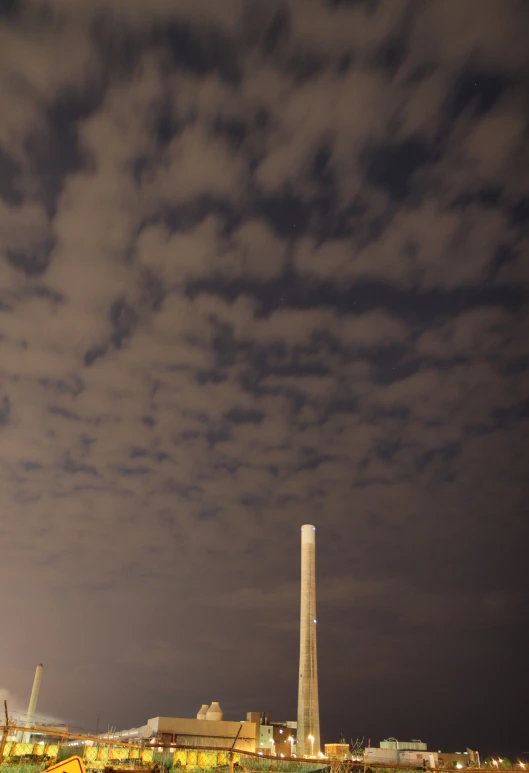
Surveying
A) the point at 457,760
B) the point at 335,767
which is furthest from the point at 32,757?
the point at 457,760

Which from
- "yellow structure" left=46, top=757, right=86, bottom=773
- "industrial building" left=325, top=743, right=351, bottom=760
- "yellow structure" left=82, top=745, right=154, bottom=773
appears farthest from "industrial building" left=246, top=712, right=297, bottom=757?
"yellow structure" left=46, top=757, right=86, bottom=773

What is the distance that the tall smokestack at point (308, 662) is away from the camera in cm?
7144

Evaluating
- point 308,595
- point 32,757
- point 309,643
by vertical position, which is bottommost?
point 32,757

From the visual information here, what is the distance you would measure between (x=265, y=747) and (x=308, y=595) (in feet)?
78.1

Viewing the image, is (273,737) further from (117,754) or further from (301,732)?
(117,754)

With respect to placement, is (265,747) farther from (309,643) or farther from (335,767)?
(335,767)

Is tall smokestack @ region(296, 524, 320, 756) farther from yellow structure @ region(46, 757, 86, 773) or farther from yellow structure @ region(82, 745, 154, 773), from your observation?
yellow structure @ region(46, 757, 86, 773)

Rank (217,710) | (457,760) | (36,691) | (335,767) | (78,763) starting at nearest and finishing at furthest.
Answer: (78,763), (335,767), (217,710), (457,760), (36,691)

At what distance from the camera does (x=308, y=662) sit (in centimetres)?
7519

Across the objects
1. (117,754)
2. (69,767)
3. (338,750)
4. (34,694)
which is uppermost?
(34,694)

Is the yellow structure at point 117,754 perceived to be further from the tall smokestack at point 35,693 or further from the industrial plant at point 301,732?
the tall smokestack at point 35,693

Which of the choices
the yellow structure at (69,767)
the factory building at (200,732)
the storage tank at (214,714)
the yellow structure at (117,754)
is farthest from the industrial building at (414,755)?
the yellow structure at (69,767)

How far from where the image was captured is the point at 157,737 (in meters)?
64.4

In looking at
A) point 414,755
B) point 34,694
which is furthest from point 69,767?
point 34,694
